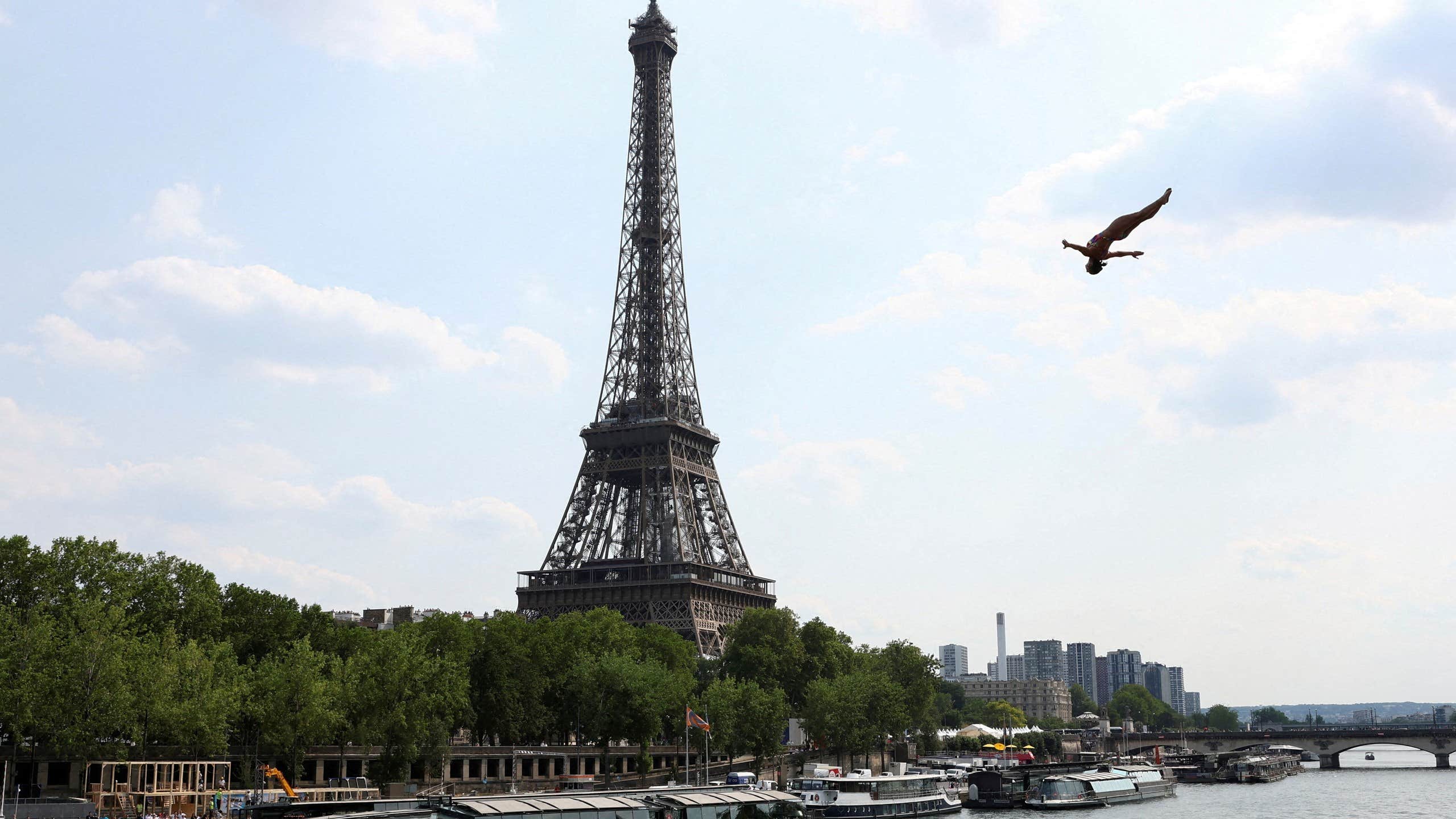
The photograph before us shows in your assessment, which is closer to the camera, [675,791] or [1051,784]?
[675,791]

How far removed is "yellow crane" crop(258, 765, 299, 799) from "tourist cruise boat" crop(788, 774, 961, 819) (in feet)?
91.0

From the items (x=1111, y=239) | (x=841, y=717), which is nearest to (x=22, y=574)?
(x=841, y=717)

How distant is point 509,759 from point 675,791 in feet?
137

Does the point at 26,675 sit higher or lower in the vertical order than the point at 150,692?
higher

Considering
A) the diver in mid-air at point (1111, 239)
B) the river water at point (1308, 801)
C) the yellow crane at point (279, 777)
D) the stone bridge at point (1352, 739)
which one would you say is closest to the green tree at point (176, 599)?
the yellow crane at point (279, 777)

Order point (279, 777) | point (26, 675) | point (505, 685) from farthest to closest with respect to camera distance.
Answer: point (505, 685) < point (279, 777) < point (26, 675)

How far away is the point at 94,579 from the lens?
7669cm

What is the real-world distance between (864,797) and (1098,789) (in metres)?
30.5

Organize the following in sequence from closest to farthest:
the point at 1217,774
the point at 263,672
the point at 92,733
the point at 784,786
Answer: the point at 92,733, the point at 263,672, the point at 784,786, the point at 1217,774

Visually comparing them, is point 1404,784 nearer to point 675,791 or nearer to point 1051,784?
point 1051,784

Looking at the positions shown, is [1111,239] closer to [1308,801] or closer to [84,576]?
[84,576]

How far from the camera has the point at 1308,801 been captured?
4247 inches

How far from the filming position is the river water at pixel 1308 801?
92.1 m

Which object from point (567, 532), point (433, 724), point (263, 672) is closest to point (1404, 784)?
point (567, 532)
